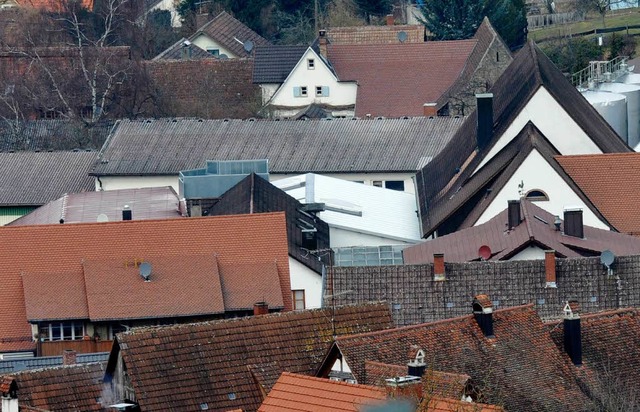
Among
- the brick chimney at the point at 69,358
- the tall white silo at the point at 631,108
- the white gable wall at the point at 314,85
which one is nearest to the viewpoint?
the brick chimney at the point at 69,358

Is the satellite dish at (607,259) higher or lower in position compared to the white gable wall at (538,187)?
lower

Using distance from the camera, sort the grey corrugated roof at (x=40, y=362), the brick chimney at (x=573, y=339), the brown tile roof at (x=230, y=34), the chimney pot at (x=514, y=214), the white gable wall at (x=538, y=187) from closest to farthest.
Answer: the brick chimney at (x=573, y=339) < the grey corrugated roof at (x=40, y=362) < the chimney pot at (x=514, y=214) < the white gable wall at (x=538, y=187) < the brown tile roof at (x=230, y=34)

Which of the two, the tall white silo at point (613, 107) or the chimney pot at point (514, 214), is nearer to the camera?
the chimney pot at point (514, 214)

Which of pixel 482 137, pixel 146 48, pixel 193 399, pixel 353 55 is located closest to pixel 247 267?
pixel 482 137

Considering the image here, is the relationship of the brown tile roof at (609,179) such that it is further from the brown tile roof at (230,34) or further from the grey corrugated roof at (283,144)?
the brown tile roof at (230,34)

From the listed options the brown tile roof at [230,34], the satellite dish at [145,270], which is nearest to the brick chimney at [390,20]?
the brown tile roof at [230,34]

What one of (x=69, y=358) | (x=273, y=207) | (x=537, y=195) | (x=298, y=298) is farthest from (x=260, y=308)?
(x=273, y=207)

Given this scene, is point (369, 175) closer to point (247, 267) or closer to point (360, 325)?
point (247, 267)

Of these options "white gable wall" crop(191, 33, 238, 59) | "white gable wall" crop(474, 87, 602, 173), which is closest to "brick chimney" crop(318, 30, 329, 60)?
"white gable wall" crop(191, 33, 238, 59)
